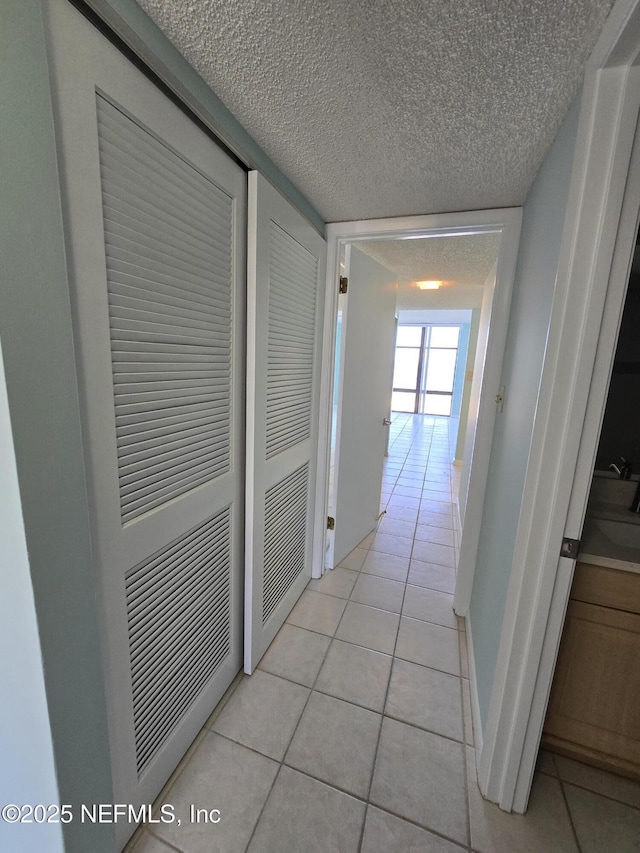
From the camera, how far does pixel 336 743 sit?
131cm

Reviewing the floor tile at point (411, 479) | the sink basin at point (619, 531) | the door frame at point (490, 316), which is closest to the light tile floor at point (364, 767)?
the door frame at point (490, 316)

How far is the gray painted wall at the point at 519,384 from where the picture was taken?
3.44ft

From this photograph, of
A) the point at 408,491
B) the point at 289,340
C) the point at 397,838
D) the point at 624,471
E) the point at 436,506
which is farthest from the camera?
the point at 408,491

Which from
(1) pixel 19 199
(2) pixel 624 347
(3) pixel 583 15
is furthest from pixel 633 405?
(1) pixel 19 199

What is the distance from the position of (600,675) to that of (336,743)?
3.16ft

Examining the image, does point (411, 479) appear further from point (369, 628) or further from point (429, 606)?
point (369, 628)

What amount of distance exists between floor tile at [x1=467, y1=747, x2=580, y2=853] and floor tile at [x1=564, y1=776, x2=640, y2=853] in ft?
0.07

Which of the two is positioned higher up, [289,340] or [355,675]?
[289,340]

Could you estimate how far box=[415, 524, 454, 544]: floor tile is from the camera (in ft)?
9.24

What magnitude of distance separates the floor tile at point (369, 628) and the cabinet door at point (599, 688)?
74 cm

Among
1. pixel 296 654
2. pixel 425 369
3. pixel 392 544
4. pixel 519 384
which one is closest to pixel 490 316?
pixel 519 384

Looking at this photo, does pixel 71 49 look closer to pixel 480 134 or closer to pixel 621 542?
→ pixel 480 134

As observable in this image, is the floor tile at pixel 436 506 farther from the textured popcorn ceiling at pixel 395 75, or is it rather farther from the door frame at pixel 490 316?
the textured popcorn ceiling at pixel 395 75

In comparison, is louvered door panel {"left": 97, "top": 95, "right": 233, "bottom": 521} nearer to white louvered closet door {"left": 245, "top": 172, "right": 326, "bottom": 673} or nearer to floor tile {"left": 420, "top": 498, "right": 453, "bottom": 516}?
white louvered closet door {"left": 245, "top": 172, "right": 326, "bottom": 673}
